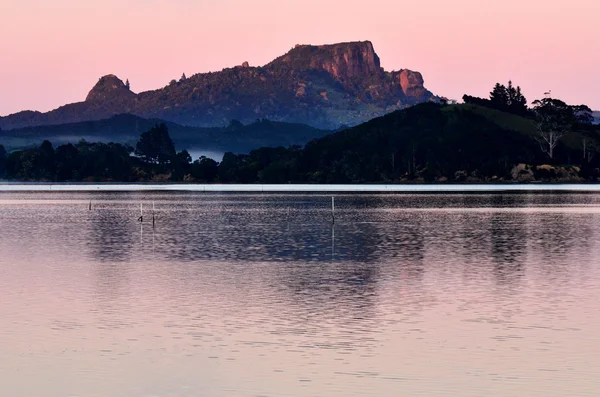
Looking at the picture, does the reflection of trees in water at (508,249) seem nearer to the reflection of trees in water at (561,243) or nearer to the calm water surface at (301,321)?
the calm water surface at (301,321)

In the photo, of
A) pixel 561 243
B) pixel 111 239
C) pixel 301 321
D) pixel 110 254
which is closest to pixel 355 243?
pixel 561 243

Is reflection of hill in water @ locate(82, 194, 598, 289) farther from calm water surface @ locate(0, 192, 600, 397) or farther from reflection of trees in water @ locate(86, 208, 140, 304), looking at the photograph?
calm water surface @ locate(0, 192, 600, 397)

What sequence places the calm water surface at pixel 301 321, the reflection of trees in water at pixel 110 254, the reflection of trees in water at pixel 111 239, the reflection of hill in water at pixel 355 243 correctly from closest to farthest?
the calm water surface at pixel 301 321 < the reflection of trees in water at pixel 110 254 < the reflection of hill in water at pixel 355 243 < the reflection of trees in water at pixel 111 239

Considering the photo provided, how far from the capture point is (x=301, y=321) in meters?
36.7

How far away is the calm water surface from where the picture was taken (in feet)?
86.9

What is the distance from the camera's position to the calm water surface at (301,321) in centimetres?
2650

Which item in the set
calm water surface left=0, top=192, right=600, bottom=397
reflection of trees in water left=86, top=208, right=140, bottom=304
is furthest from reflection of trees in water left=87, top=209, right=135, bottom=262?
calm water surface left=0, top=192, right=600, bottom=397

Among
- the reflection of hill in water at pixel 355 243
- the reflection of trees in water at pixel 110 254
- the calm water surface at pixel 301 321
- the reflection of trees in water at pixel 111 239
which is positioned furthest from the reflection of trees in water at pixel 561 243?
the reflection of trees in water at pixel 111 239

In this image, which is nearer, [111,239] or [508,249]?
[508,249]

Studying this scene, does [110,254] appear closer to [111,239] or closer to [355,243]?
[111,239]

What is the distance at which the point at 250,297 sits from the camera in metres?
44.2

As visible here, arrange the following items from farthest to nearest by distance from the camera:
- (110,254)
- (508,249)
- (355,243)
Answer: (355,243)
(508,249)
(110,254)

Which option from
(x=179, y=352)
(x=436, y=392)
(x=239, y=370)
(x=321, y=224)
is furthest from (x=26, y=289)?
(x=321, y=224)

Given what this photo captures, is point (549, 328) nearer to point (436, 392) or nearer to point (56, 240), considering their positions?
point (436, 392)
